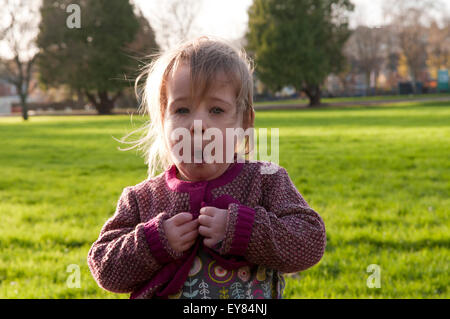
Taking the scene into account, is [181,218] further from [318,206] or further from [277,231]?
[318,206]

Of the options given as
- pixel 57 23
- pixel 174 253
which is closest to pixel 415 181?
pixel 174 253

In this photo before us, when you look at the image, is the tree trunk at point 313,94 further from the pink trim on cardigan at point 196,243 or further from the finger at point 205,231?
the finger at point 205,231

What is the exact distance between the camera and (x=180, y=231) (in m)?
1.61

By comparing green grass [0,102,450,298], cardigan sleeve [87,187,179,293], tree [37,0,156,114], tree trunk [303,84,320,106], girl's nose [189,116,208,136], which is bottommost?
green grass [0,102,450,298]

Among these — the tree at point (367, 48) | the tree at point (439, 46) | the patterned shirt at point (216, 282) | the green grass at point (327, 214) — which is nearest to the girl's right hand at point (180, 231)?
the patterned shirt at point (216, 282)

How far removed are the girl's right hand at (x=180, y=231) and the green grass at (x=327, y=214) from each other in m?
1.85

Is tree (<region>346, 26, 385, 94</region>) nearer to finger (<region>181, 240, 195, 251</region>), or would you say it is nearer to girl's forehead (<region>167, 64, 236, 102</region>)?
girl's forehead (<region>167, 64, 236, 102</region>)

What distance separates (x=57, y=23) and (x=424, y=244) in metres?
35.0

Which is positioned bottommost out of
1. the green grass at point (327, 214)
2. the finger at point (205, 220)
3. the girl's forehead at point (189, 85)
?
the green grass at point (327, 214)

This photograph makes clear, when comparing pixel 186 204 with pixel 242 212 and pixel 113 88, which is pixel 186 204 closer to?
pixel 242 212

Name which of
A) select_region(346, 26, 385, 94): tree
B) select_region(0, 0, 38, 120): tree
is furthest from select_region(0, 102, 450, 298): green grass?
select_region(346, 26, 385, 94): tree

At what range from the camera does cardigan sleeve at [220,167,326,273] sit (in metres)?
1.57

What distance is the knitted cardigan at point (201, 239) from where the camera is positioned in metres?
1.59
